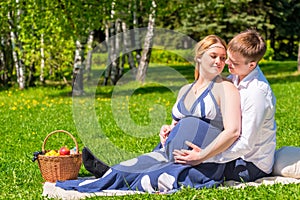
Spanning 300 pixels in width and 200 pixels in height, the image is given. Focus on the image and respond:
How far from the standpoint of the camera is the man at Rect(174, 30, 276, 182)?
5.48 meters

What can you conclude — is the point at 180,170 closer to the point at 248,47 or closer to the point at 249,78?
the point at 249,78

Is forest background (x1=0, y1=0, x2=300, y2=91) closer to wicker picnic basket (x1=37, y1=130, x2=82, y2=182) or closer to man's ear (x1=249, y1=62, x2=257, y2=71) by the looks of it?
man's ear (x1=249, y1=62, x2=257, y2=71)

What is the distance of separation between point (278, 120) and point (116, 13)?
6.95 meters

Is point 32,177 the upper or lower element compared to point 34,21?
lower

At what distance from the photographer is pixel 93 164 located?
20.1 ft

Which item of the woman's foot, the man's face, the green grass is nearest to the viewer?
the green grass

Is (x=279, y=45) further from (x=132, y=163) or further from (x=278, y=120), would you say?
(x=132, y=163)

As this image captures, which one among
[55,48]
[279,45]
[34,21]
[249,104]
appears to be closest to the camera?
[249,104]

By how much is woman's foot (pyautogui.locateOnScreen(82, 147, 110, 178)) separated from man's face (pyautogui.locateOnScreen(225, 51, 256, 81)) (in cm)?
152

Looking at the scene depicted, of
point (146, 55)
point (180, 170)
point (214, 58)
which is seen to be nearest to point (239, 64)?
point (214, 58)

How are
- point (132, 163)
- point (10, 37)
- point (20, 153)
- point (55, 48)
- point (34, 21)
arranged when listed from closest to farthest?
point (132, 163) < point (20, 153) < point (34, 21) < point (55, 48) < point (10, 37)

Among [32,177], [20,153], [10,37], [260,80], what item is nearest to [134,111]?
[20,153]

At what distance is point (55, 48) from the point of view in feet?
57.3

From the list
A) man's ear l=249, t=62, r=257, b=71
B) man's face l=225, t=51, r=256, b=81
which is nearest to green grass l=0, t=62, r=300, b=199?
man's face l=225, t=51, r=256, b=81
